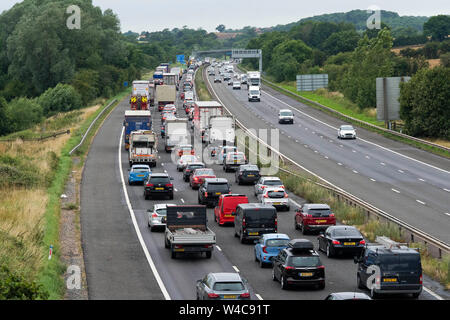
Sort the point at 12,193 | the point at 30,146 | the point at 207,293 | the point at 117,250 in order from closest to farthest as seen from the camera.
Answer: the point at 207,293 < the point at 117,250 < the point at 12,193 < the point at 30,146

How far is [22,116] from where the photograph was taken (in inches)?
4643

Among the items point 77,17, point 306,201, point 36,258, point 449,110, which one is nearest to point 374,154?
point 449,110

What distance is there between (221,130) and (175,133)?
5565 millimetres

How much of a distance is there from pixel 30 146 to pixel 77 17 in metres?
63.1

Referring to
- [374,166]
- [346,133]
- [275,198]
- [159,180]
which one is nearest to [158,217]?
[275,198]

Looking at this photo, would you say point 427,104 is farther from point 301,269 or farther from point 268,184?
point 301,269

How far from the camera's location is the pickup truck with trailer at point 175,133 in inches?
2958

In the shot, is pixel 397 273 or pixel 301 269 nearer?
pixel 397 273

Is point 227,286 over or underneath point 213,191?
over

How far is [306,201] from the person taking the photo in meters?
51.4

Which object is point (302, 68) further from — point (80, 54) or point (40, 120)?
point (40, 120)

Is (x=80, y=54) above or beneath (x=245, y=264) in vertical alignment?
above

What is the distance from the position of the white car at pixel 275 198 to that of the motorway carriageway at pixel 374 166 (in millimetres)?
5185

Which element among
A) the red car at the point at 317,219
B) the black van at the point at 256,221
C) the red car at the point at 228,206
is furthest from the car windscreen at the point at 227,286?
the red car at the point at 228,206
